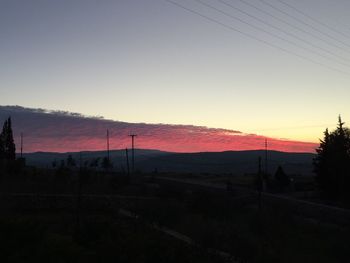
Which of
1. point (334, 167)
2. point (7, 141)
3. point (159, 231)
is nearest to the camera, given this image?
point (159, 231)

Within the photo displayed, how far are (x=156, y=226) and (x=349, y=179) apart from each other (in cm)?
4328

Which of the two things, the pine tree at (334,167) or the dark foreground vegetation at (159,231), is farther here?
the pine tree at (334,167)

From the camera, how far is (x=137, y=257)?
55.6 feet

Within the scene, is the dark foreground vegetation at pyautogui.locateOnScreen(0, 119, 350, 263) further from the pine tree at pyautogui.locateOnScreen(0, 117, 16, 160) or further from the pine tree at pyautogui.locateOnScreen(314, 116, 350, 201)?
the pine tree at pyautogui.locateOnScreen(0, 117, 16, 160)

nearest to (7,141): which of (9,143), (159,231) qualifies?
(9,143)

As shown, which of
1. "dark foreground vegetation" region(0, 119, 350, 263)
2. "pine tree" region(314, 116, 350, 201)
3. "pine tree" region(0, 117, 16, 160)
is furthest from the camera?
"pine tree" region(0, 117, 16, 160)

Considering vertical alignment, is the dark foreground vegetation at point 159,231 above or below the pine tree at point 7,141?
below

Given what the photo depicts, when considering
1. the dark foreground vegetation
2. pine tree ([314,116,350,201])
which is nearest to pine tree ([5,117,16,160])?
the dark foreground vegetation

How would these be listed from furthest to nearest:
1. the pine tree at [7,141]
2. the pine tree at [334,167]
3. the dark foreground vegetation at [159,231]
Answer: the pine tree at [7,141] < the pine tree at [334,167] < the dark foreground vegetation at [159,231]

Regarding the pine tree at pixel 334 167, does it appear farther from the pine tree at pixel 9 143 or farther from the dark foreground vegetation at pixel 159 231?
the pine tree at pixel 9 143

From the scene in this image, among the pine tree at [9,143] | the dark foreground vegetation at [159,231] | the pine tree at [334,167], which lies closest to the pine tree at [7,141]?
the pine tree at [9,143]

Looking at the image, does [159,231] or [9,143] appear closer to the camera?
[159,231]

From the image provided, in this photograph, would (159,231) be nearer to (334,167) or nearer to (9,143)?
(334,167)

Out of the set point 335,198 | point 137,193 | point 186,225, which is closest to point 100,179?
point 137,193
